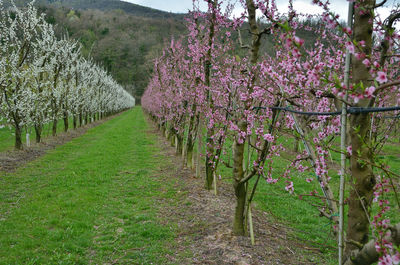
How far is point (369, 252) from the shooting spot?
1.95 meters

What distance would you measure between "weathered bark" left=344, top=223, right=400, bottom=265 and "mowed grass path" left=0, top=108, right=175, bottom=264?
273 cm

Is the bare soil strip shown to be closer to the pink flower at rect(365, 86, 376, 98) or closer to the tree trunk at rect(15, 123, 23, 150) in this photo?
the pink flower at rect(365, 86, 376, 98)

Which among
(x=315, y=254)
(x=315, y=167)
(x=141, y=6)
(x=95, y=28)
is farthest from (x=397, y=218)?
(x=141, y=6)

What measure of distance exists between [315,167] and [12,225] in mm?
5110

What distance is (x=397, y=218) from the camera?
18.8ft

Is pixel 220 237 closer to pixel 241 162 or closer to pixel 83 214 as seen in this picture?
pixel 241 162

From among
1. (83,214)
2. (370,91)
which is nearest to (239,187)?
(370,91)

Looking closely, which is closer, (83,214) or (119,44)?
(83,214)

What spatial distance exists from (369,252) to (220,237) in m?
2.79

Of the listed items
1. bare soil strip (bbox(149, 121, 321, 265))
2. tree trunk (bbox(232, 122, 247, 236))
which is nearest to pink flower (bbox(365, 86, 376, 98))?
bare soil strip (bbox(149, 121, 321, 265))

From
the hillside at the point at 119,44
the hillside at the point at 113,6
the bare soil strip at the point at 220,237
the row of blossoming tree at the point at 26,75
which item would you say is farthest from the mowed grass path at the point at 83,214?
the hillside at the point at 113,6

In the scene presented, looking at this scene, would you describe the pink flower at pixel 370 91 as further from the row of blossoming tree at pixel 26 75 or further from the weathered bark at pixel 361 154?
the row of blossoming tree at pixel 26 75

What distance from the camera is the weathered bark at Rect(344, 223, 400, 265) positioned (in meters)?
1.69

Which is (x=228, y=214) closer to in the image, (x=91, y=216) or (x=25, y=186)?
(x=91, y=216)
